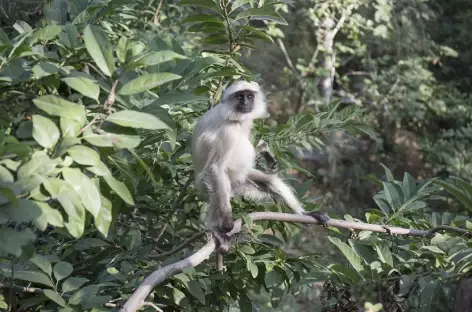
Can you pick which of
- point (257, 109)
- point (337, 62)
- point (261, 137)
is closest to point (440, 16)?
point (337, 62)

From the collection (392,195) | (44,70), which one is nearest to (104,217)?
(44,70)

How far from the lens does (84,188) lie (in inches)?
64.9

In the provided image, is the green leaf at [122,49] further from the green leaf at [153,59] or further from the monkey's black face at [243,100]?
the monkey's black face at [243,100]

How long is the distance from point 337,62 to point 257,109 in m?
7.27

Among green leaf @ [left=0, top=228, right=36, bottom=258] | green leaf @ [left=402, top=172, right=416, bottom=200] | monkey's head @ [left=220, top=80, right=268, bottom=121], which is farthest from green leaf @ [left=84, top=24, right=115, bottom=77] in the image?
monkey's head @ [left=220, top=80, right=268, bottom=121]

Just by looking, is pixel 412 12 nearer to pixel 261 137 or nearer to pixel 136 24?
pixel 136 24

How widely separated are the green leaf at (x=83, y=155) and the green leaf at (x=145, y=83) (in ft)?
0.81

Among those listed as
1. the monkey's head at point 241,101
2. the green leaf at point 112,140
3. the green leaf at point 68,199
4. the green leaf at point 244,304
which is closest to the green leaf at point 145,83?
the green leaf at point 112,140

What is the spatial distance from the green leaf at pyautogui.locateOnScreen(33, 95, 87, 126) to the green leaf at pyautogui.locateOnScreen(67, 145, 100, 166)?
91mm

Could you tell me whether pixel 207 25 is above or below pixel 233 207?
above

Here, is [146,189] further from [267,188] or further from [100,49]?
[100,49]

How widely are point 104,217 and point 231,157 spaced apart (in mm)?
2272

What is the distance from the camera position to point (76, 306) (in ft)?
7.14

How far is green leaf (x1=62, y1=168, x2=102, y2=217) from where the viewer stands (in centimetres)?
163
